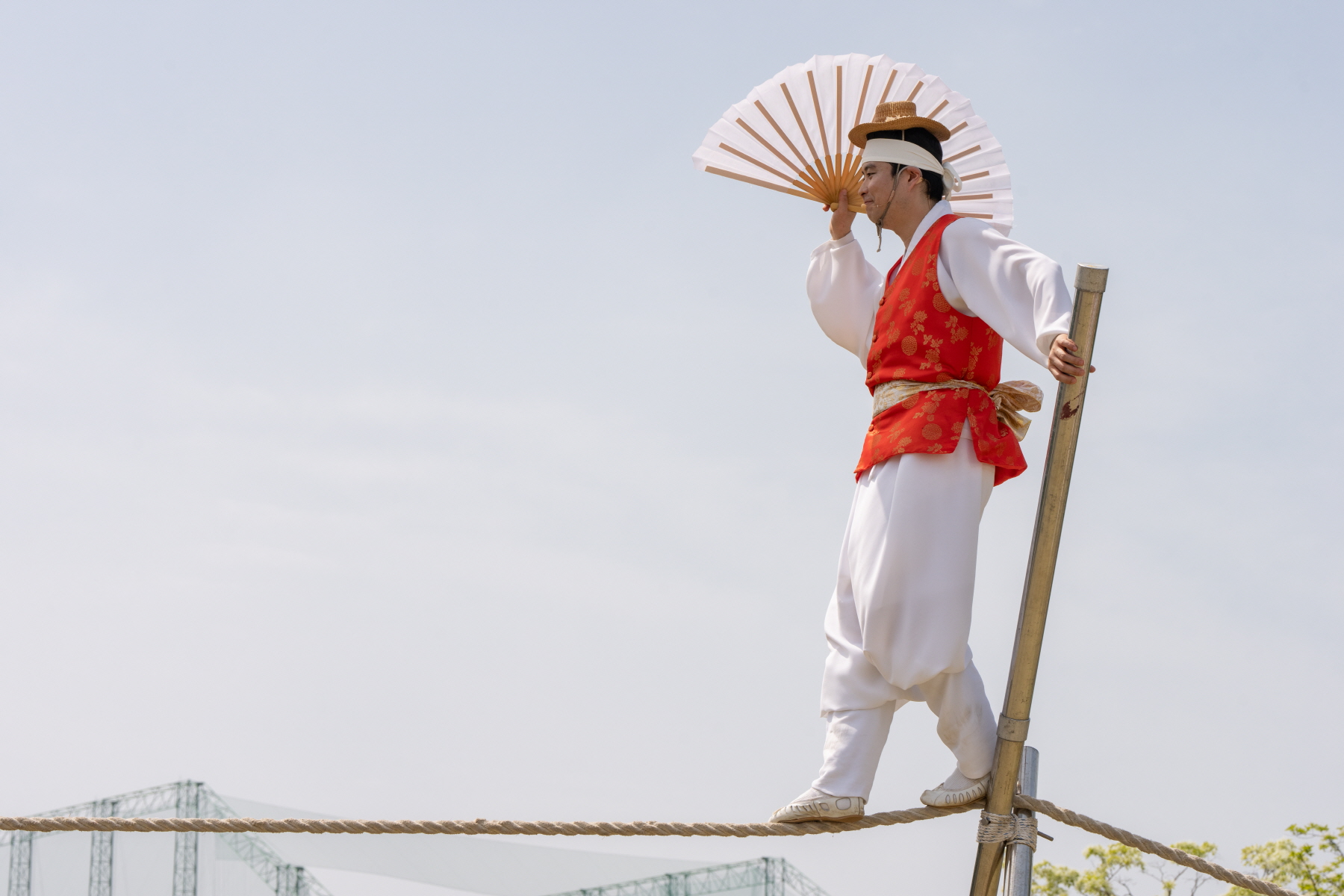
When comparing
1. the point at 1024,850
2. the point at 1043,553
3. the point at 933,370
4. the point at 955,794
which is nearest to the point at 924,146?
the point at 933,370

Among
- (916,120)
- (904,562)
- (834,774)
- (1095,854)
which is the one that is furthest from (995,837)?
(1095,854)

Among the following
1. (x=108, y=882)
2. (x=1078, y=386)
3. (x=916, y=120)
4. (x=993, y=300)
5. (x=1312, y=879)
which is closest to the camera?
(x=1078, y=386)

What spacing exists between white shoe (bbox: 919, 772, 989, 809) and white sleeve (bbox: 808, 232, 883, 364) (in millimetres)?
1045

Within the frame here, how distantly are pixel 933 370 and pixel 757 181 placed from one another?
2.53 feet

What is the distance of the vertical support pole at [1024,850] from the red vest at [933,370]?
2.13 ft

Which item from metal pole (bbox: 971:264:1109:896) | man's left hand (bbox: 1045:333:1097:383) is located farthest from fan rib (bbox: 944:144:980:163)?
man's left hand (bbox: 1045:333:1097:383)

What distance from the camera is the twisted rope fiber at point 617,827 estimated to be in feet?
10.0

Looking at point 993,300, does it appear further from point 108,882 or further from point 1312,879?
point 108,882

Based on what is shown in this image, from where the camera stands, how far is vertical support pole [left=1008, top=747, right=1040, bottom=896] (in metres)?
3.20

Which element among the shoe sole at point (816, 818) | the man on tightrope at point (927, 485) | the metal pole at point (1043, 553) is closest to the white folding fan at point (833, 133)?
the man on tightrope at point (927, 485)

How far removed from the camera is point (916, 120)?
11.3 ft

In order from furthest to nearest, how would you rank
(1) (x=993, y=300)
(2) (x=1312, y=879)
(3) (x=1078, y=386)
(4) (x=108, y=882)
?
(4) (x=108, y=882) < (2) (x=1312, y=879) < (1) (x=993, y=300) < (3) (x=1078, y=386)

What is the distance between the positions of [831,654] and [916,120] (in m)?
1.30

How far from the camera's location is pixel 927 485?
3182mm
